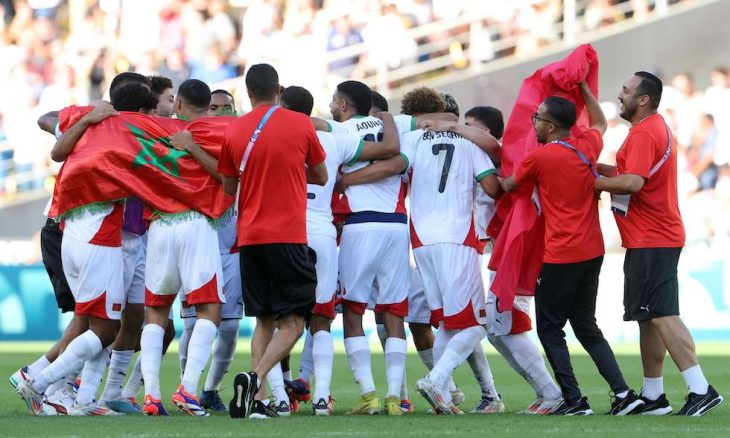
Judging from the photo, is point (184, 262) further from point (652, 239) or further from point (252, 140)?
point (652, 239)

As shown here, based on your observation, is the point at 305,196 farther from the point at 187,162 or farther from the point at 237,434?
the point at 237,434

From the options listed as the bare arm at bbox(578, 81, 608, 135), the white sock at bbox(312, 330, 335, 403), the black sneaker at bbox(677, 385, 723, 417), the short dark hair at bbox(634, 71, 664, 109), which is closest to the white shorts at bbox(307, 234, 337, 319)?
the white sock at bbox(312, 330, 335, 403)

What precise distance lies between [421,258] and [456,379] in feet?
13.5

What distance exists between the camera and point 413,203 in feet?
31.9

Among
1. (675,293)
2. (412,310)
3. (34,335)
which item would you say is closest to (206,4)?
Answer: (34,335)

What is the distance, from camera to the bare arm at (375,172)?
9.40 meters

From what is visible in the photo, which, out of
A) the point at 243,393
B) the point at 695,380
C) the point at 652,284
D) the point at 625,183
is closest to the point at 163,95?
the point at 243,393

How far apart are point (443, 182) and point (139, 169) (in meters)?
2.19

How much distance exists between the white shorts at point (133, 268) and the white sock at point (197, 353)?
80cm

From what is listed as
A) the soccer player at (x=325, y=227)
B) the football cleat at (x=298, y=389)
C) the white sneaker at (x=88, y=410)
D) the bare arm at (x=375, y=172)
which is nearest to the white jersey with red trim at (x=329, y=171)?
the soccer player at (x=325, y=227)

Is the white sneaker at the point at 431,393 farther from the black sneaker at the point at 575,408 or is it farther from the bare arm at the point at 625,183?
the bare arm at the point at 625,183

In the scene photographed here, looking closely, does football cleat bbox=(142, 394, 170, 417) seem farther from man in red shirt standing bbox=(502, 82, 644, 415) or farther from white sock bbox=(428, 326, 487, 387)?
man in red shirt standing bbox=(502, 82, 644, 415)

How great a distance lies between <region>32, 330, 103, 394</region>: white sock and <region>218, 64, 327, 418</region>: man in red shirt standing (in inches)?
43.9

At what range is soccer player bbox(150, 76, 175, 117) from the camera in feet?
32.9
